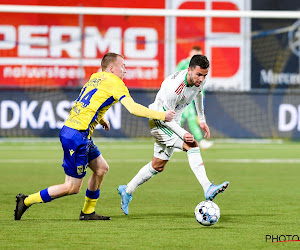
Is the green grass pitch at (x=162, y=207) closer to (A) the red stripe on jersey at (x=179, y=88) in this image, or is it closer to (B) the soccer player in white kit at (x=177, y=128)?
(B) the soccer player in white kit at (x=177, y=128)

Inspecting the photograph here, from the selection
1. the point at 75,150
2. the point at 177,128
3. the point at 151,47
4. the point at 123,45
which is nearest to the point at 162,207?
the point at 177,128

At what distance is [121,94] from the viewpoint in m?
7.62

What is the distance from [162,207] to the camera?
9227 mm

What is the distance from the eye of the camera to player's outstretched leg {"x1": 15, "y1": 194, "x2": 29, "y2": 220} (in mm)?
7905

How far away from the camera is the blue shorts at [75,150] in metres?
7.73

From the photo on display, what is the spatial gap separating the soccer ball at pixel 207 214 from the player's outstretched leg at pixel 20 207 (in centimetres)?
174

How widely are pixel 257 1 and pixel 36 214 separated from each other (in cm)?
1823

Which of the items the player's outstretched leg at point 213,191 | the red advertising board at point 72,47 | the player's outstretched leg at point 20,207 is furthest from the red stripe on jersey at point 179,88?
the red advertising board at point 72,47

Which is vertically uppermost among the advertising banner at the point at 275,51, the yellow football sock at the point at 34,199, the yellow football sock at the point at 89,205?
the advertising banner at the point at 275,51

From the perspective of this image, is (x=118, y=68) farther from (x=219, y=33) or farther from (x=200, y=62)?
(x=219, y=33)

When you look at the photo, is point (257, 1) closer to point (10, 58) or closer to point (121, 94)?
point (10, 58)

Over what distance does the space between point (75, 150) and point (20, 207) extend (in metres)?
0.85

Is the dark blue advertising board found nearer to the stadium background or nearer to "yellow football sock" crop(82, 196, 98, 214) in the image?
the stadium background

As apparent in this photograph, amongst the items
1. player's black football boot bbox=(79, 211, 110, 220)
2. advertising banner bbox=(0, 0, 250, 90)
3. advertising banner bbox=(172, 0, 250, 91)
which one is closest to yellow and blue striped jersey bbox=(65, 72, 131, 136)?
player's black football boot bbox=(79, 211, 110, 220)
